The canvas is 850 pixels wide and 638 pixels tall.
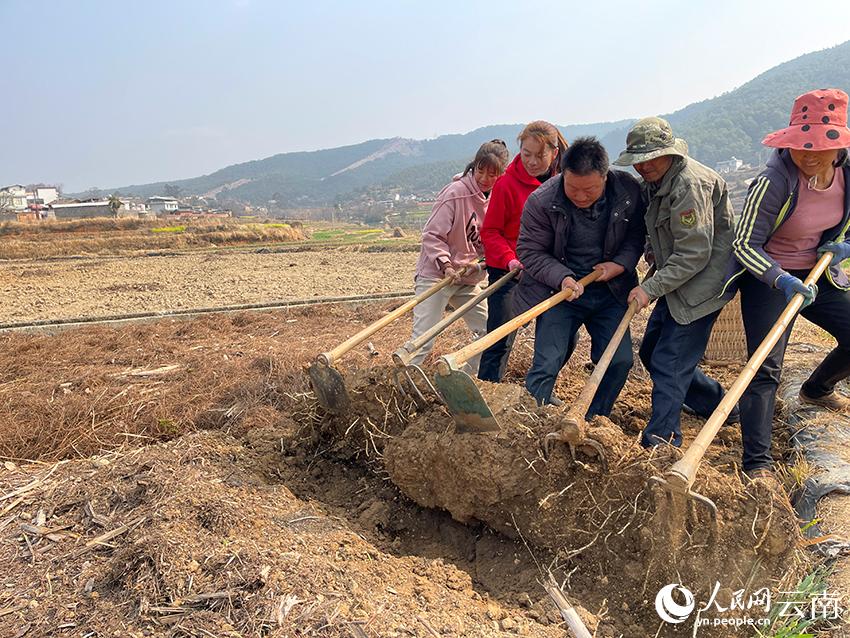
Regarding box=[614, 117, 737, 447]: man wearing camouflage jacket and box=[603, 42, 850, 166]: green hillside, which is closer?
box=[614, 117, 737, 447]: man wearing camouflage jacket

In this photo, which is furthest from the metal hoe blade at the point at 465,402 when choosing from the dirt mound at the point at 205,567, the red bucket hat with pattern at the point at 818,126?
the red bucket hat with pattern at the point at 818,126

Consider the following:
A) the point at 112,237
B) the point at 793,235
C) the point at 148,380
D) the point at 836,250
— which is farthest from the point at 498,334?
the point at 112,237

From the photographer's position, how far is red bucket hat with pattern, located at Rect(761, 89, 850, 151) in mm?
2748

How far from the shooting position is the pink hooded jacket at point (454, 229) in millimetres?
4227

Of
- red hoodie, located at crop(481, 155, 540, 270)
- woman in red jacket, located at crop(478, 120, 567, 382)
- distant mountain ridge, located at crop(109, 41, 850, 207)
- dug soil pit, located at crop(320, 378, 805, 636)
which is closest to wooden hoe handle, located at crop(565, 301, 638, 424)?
dug soil pit, located at crop(320, 378, 805, 636)

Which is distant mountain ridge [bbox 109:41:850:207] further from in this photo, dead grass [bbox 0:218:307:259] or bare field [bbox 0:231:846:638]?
bare field [bbox 0:231:846:638]

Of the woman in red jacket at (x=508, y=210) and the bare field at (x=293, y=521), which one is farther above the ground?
the woman in red jacket at (x=508, y=210)

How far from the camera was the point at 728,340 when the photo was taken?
518 cm

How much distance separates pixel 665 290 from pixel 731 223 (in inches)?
24.0

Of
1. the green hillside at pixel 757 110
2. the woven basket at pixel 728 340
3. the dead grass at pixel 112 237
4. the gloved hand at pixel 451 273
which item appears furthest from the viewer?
the green hillside at pixel 757 110

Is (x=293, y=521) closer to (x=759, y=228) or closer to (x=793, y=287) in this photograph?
(x=793, y=287)

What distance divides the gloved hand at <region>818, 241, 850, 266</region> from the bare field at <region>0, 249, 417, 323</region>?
9.05 meters

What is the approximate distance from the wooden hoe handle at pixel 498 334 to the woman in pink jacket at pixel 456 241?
1011 millimetres

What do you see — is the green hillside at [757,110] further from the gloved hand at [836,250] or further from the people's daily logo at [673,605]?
the people's daily logo at [673,605]
